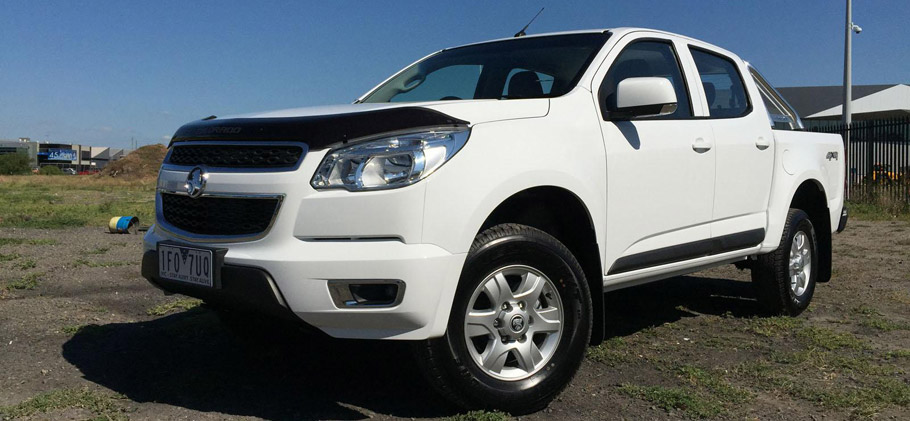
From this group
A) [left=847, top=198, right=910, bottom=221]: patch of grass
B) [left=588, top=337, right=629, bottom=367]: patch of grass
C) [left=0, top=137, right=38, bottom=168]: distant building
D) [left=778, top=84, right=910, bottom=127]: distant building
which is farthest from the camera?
[left=0, top=137, right=38, bottom=168]: distant building

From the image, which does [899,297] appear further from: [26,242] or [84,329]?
[26,242]

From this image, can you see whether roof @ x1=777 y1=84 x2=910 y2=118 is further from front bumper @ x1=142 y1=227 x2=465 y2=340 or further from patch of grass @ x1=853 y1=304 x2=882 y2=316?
front bumper @ x1=142 y1=227 x2=465 y2=340

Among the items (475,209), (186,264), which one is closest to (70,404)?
(186,264)

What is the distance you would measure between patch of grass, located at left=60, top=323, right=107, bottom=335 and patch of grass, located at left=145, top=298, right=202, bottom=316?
53cm

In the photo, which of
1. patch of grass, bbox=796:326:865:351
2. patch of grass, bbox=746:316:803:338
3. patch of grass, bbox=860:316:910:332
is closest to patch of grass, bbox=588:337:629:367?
patch of grass, bbox=746:316:803:338

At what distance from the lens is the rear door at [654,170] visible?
3.98m

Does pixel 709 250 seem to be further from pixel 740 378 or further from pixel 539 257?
pixel 539 257

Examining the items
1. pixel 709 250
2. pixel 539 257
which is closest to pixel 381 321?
pixel 539 257

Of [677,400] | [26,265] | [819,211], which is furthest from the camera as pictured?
[26,265]

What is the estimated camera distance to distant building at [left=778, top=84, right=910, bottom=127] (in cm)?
2684

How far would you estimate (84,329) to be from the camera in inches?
192

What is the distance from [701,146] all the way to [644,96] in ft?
2.78

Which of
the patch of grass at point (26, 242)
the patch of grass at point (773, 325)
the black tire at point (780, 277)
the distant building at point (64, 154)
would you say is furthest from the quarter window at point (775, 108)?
the distant building at point (64, 154)

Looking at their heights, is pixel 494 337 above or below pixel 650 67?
below
